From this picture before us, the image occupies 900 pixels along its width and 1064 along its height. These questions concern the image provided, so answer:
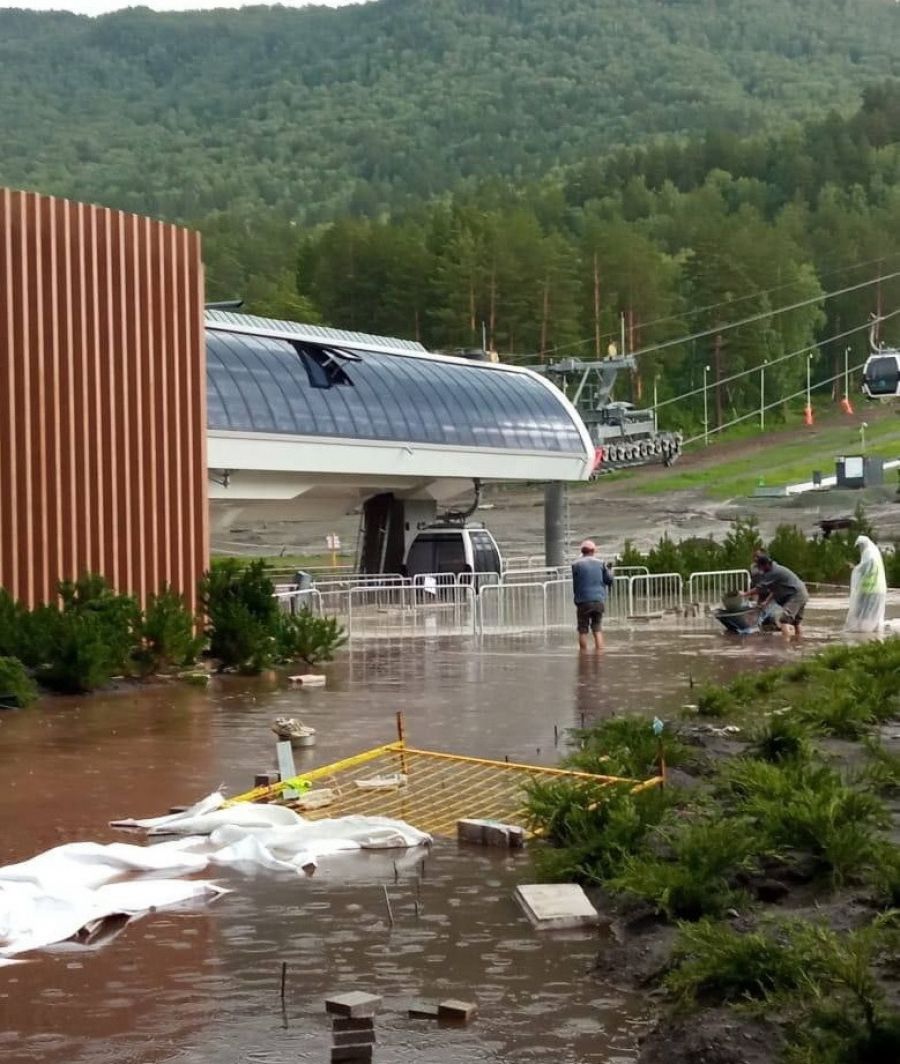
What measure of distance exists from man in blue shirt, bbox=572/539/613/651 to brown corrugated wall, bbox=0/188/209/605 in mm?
5420

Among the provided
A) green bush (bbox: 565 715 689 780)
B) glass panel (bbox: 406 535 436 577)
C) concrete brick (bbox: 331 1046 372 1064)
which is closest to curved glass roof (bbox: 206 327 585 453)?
glass panel (bbox: 406 535 436 577)

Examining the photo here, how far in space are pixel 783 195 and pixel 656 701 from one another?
150m

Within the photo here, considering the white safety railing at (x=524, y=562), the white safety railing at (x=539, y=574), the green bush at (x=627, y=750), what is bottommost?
the green bush at (x=627, y=750)

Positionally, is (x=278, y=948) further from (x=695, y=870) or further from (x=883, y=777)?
(x=883, y=777)

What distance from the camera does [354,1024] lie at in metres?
5.79

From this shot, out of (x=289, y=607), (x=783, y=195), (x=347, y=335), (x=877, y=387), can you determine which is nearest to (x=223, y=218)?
(x=783, y=195)

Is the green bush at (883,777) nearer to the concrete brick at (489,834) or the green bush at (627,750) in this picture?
the green bush at (627,750)

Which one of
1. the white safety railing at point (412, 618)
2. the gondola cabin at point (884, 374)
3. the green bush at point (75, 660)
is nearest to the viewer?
the green bush at point (75, 660)

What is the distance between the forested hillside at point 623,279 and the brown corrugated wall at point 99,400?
216ft

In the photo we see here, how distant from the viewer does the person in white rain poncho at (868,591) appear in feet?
81.4

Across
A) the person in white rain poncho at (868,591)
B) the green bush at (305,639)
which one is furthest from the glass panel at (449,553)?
the green bush at (305,639)

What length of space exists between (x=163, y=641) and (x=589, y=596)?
7191 millimetres

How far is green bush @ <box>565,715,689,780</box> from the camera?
1057cm

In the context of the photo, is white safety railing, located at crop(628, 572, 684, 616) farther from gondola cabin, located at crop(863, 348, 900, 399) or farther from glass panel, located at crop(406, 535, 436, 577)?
gondola cabin, located at crop(863, 348, 900, 399)
